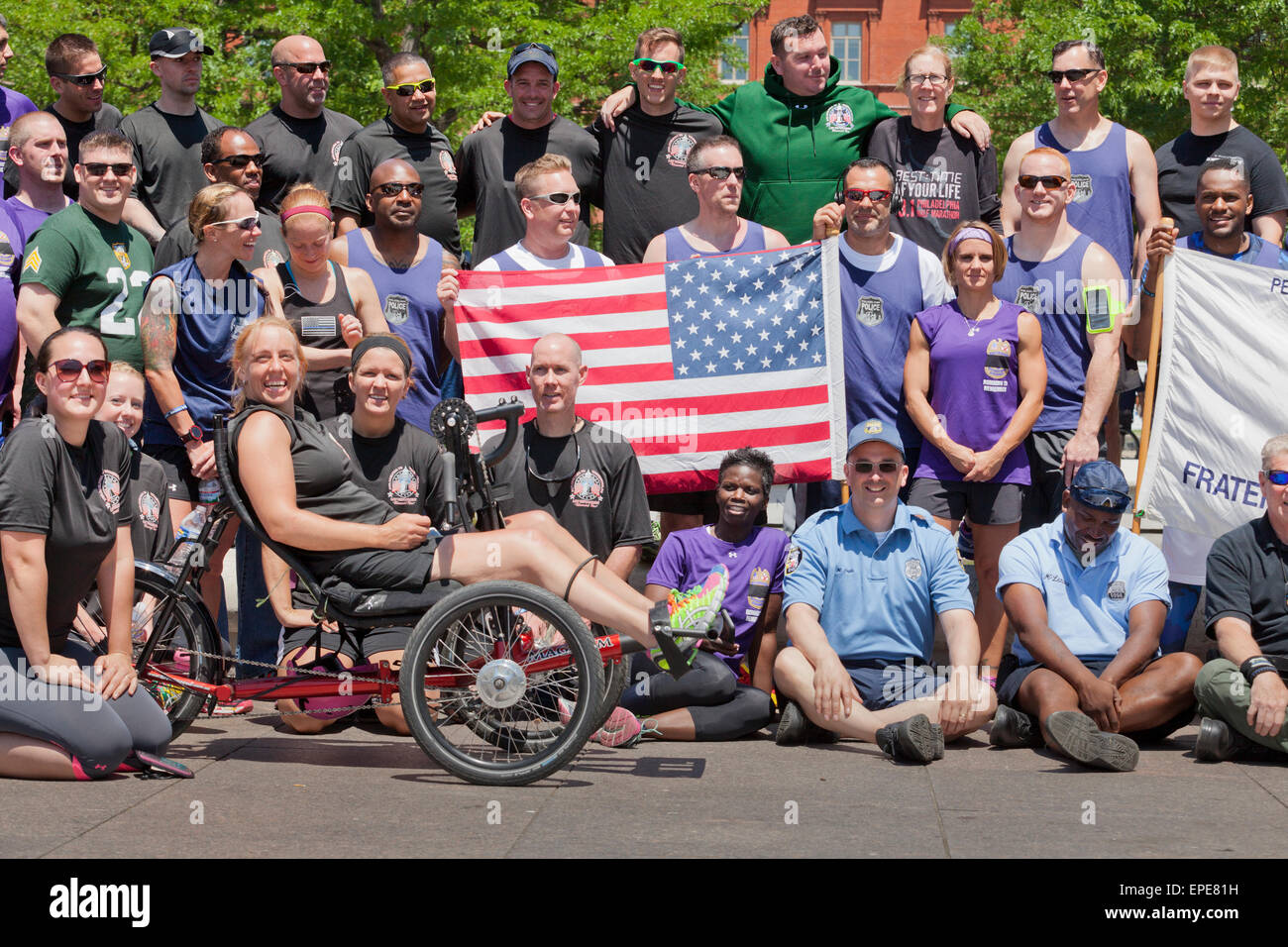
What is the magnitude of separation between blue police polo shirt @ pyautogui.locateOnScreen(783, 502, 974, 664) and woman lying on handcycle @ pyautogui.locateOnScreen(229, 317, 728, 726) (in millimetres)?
1057

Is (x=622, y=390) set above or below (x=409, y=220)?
below

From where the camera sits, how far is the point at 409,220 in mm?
8234

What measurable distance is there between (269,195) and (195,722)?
10.5 ft

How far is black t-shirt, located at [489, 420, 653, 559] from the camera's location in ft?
23.7

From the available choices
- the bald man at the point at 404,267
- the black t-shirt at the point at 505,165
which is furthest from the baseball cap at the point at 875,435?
the black t-shirt at the point at 505,165

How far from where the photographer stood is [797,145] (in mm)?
8773

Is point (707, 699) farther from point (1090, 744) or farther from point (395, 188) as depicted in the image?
point (395, 188)

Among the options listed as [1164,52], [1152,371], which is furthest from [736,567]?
[1164,52]

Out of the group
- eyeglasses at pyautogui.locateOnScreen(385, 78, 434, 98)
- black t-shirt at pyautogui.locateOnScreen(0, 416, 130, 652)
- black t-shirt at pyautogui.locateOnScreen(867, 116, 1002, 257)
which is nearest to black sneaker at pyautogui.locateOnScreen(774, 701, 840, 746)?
black t-shirt at pyautogui.locateOnScreen(0, 416, 130, 652)

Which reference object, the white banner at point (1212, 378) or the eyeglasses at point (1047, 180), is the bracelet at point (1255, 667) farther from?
the eyeglasses at point (1047, 180)

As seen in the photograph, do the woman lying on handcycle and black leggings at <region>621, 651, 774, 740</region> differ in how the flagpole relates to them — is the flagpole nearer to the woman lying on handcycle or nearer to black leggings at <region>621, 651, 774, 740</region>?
black leggings at <region>621, 651, 774, 740</region>

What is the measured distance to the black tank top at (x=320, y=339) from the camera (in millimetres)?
7762
